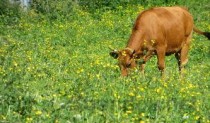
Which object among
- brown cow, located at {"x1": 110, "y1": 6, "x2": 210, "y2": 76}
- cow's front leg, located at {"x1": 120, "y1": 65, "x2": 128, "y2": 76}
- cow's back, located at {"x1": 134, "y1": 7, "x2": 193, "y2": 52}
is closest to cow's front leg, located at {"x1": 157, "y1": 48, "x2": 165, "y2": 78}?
brown cow, located at {"x1": 110, "y1": 6, "x2": 210, "y2": 76}

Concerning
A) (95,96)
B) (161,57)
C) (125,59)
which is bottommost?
(161,57)

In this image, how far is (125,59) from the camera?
10398mm

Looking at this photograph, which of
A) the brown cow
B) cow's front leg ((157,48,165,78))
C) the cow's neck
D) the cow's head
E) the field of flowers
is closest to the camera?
the field of flowers

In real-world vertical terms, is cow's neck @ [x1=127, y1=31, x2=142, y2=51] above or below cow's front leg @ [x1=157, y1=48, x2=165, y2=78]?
above

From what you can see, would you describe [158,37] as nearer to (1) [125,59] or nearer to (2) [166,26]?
(2) [166,26]

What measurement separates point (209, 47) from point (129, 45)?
5.85m

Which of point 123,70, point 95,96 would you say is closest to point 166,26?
point 123,70

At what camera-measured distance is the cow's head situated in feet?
33.6

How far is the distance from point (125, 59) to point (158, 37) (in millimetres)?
1789

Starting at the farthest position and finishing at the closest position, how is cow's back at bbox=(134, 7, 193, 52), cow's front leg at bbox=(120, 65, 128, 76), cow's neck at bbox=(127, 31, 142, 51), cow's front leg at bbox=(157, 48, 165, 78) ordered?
cow's front leg at bbox=(157, 48, 165, 78), cow's back at bbox=(134, 7, 193, 52), cow's neck at bbox=(127, 31, 142, 51), cow's front leg at bbox=(120, 65, 128, 76)

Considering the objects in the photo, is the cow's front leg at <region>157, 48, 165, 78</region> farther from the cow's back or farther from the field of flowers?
the field of flowers

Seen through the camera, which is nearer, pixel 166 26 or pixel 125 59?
pixel 125 59

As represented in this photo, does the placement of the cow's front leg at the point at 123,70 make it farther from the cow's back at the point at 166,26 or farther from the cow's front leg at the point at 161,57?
the cow's front leg at the point at 161,57

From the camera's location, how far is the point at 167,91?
788cm
